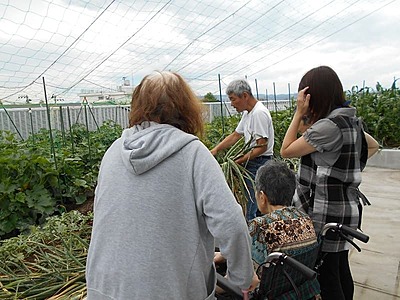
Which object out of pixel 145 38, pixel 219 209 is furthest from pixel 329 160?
pixel 145 38

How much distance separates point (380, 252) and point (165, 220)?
253cm

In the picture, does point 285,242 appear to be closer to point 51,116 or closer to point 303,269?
point 303,269

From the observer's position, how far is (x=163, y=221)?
3.35 feet

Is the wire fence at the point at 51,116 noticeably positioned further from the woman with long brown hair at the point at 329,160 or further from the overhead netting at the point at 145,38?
the woman with long brown hair at the point at 329,160

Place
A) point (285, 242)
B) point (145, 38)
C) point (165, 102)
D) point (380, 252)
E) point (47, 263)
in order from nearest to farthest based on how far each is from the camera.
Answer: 1. point (165, 102)
2. point (285, 242)
3. point (47, 263)
4. point (380, 252)
5. point (145, 38)

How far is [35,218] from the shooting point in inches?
110

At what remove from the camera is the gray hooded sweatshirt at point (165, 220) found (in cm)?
102

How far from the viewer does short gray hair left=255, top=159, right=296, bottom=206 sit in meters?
1.66

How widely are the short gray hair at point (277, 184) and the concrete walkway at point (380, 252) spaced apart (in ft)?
3.57

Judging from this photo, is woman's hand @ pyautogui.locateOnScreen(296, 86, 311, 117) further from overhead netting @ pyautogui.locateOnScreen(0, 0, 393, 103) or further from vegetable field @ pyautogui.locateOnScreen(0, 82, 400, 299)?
overhead netting @ pyautogui.locateOnScreen(0, 0, 393, 103)

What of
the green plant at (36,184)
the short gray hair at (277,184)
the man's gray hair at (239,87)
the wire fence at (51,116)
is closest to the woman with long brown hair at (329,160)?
the short gray hair at (277,184)

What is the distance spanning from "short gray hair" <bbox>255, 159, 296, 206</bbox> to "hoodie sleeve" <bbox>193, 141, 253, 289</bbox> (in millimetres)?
633

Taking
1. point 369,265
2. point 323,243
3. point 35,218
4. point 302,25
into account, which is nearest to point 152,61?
point 302,25

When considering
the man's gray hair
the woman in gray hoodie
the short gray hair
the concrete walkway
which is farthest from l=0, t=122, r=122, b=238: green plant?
the concrete walkway
